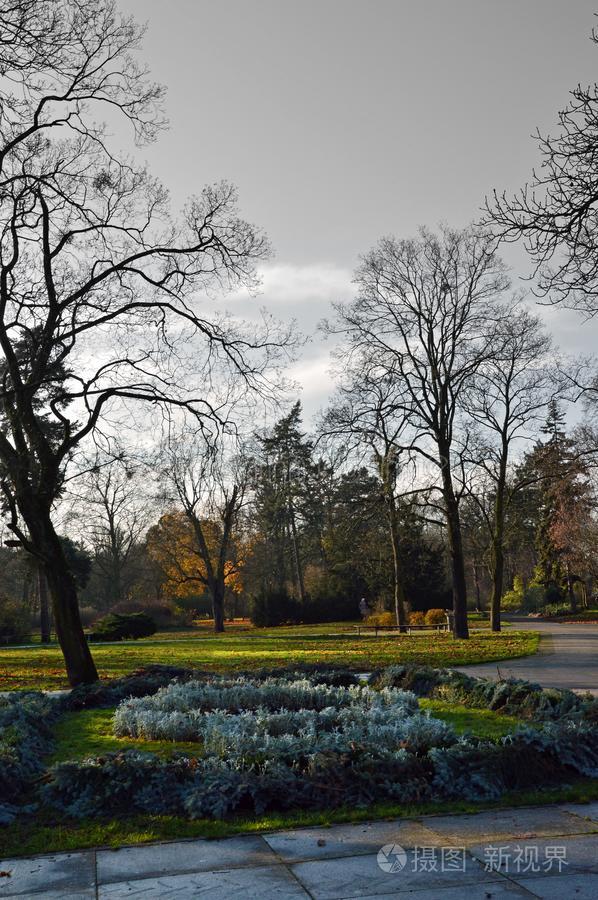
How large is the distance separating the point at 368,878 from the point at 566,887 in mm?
1101

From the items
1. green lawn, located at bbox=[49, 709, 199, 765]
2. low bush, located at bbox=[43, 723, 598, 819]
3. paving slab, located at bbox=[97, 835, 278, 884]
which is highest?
low bush, located at bbox=[43, 723, 598, 819]

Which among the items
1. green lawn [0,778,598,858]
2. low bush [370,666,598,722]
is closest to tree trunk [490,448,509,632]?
low bush [370,666,598,722]

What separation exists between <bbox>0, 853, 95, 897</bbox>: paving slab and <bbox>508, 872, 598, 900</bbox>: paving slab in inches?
98.6

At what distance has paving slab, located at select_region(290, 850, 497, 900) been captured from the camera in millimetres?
4578

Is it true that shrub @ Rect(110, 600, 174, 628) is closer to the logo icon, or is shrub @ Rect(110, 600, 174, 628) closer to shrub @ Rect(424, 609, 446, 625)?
shrub @ Rect(424, 609, 446, 625)

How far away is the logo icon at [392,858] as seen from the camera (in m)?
4.95

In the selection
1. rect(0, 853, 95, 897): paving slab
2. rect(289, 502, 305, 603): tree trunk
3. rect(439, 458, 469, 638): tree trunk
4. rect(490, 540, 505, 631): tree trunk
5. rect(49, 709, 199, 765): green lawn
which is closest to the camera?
rect(0, 853, 95, 897): paving slab

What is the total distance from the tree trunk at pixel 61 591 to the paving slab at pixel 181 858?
9.96 meters

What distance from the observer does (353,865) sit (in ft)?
16.5

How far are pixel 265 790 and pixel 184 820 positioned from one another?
66cm

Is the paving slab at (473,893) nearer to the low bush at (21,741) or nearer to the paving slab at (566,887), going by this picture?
the paving slab at (566,887)

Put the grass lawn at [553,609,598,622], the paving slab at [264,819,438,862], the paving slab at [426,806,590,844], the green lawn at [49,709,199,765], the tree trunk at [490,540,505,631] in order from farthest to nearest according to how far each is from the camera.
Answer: the grass lawn at [553,609,598,622], the tree trunk at [490,540,505,631], the green lawn at [49,709,199,765], the paving slab at [426,806,590,844], the paving slab at [264,819,438,862]

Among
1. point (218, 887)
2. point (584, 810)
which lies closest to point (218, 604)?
point (584, 810)

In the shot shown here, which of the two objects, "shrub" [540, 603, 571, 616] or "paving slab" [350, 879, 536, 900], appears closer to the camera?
"paving slab" [350, 879, 536, 900]
